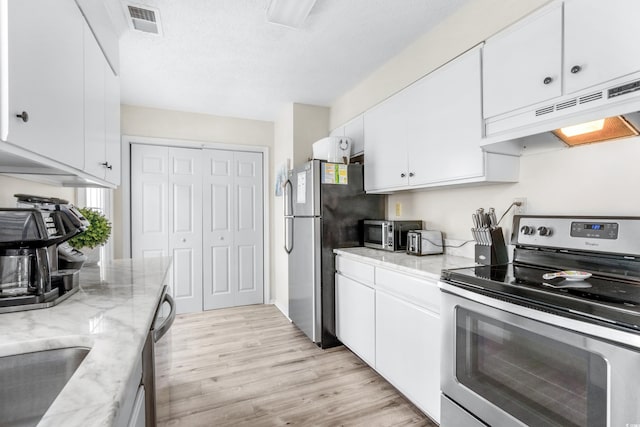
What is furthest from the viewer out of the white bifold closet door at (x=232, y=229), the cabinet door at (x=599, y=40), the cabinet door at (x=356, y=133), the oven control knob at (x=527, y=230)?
the white bifold closet door at (x=232, y=229)

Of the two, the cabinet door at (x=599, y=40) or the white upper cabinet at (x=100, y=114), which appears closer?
the cabinet door at (x=599, y=40)

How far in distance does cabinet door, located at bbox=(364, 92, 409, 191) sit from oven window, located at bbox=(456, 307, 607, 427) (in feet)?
4.07

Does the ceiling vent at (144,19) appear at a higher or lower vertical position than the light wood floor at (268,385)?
higher

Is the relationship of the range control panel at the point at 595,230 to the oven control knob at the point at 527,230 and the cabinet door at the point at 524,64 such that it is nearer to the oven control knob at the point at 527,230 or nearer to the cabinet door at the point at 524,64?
the oven control knob at the point at 527,230

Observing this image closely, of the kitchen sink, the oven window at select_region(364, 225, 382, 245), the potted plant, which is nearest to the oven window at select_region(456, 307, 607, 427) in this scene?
the oven window at select_region(364, 225, 382, 245)

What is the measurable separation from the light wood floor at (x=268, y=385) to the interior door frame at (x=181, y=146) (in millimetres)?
1160

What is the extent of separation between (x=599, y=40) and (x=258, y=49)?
207cm

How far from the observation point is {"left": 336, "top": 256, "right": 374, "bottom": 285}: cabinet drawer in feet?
7.47

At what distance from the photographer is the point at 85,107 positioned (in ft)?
4.73

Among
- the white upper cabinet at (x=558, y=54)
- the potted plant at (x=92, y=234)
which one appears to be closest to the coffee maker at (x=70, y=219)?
the potted plant at (x=92, y=234)

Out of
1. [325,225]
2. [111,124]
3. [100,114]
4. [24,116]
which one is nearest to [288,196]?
[325,225]

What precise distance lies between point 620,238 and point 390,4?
173 cm

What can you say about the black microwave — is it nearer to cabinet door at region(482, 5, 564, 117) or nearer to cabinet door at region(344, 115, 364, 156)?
cabinet door at region(344, 115, 364, 156)

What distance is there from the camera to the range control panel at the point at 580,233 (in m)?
1.27
